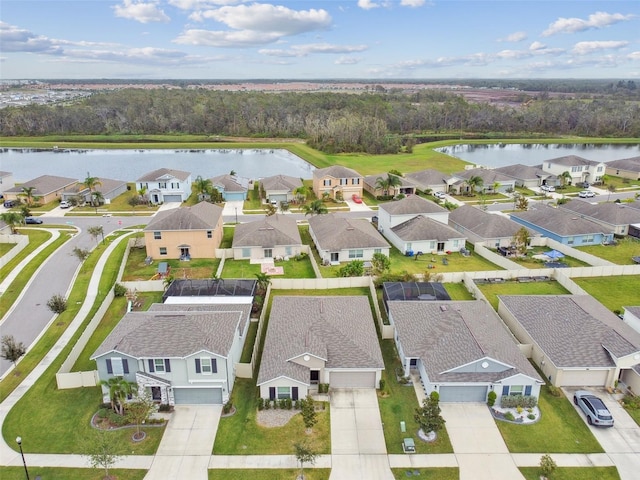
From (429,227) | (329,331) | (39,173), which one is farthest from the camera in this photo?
(39,173)

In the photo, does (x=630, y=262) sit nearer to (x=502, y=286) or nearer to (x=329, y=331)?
(x=502, y=286)

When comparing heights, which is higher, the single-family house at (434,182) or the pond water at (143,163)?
the single-family house at (434,182)

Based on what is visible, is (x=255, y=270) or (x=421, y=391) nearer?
(x=421, y=391)

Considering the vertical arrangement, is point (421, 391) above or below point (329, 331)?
below

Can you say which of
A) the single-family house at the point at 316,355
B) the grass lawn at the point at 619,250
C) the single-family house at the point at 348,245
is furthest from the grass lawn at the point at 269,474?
the grass lawn at the point at 619,250

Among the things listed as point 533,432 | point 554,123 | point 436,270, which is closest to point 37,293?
point 436,270

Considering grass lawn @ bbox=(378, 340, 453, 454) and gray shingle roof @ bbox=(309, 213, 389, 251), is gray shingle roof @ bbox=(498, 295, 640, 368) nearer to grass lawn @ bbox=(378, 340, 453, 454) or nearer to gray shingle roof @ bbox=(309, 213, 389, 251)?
grass lawn @ bbox=(378, 340, 453, 454)

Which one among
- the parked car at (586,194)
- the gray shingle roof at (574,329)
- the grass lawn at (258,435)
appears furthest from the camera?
the parked car at (586,194)

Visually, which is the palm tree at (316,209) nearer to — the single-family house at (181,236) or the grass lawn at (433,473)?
the single-family house at (181,236)
